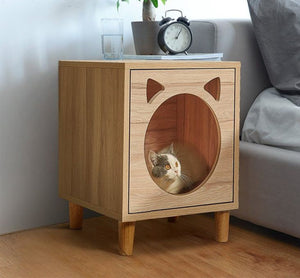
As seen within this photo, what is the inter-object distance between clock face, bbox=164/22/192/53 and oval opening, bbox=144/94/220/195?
0.57ft

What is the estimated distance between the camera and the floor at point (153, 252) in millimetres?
1651

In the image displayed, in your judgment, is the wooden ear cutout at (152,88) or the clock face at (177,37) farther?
the clock face at (177,37)

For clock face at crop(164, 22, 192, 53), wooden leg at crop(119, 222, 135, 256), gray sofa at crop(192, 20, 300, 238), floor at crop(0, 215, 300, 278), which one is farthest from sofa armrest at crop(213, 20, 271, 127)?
wooden leg at crop(119, 222, 135, 256)

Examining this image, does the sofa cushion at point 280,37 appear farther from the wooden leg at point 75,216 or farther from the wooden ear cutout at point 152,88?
the wooden leg at point 75,216

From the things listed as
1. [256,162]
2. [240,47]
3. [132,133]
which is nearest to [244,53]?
[240,47]

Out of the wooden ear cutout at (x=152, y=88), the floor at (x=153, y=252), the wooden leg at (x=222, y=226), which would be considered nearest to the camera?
the floor at (x=153, y=252)

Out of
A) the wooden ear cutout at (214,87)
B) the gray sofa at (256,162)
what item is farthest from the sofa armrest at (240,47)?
the wooden ear cutout at (214,87)

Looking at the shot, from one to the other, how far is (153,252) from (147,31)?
0.71 metres

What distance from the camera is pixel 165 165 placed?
6.05 ft

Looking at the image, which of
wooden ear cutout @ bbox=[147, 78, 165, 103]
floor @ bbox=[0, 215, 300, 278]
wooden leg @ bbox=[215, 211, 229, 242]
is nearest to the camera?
floor @ bbox=[0, 215, 300, 278]

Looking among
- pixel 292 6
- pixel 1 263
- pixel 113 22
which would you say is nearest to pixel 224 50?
pixel 292 6

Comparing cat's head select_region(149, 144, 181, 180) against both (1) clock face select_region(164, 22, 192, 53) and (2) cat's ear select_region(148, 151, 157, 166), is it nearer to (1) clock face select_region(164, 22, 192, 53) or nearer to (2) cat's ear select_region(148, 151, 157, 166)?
(2) cat's ear select_region(148, 151, 157, 166)

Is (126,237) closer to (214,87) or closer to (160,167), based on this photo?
(160,167)

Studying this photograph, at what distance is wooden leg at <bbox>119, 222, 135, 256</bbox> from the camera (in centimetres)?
175
